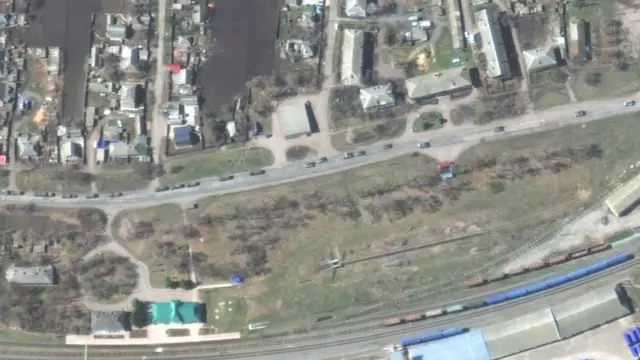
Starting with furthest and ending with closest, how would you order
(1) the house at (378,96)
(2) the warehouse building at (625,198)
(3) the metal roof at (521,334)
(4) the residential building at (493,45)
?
(1) the house at (378,96) → (4) the residential building at (493,45) → (2) the warehouse building at (625,198) → (3) the metal roof at (521,334)

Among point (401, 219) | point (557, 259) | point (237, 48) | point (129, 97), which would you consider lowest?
point (557, 259)

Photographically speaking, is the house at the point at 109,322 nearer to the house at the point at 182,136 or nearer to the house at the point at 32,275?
the house at the point at 32,275

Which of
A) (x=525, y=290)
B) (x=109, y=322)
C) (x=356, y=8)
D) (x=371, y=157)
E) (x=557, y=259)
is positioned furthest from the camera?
(x=356, y=8)

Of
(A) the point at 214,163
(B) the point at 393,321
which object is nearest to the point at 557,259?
(B) the point at 393,321

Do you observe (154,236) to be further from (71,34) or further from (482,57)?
(482,57)

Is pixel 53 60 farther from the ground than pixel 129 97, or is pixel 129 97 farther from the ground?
pixel 53 60

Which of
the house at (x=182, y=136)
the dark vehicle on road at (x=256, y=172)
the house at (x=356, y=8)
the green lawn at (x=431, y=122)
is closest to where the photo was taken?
the green lawn at (x=431, y=122)

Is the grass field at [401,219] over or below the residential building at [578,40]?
below

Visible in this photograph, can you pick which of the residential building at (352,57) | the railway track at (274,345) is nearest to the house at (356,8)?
the residential building at (352,57)
